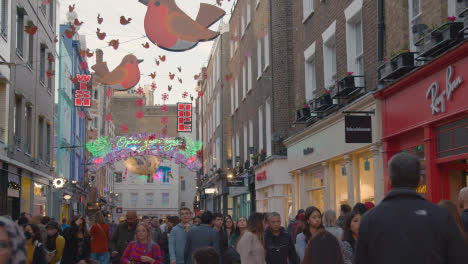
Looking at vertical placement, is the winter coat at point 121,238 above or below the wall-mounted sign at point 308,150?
below

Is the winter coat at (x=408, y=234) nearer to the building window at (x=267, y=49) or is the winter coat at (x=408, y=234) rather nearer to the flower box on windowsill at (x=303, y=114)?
the flower box on windowsill at (x=303, y=114)

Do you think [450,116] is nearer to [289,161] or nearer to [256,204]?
[289,161]

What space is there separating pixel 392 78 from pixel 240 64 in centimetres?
2174

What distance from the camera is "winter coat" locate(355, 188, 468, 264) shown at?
163 inches

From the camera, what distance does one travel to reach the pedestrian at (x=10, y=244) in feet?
11.9

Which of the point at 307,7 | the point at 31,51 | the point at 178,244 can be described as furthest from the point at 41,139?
the point at 178,244

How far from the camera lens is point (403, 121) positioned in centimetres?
1324

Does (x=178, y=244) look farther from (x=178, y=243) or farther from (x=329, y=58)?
(x=329, y=58)

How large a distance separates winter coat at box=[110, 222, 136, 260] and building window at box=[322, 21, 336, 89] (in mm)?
7113

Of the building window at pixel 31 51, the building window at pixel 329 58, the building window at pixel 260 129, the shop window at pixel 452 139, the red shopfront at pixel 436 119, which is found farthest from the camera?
the building window at pixel 260 129

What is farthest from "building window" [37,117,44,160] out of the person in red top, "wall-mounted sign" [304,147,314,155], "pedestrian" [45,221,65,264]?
"pedestrian" [45,221,65,264]

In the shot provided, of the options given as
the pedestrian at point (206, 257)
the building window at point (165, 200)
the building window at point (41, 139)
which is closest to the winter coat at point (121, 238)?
the pedestrian at point (206, 257)

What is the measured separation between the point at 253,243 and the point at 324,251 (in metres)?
4.83

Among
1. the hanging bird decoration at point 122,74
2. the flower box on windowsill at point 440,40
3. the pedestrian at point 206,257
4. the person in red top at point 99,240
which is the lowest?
the person in red top at point 99,240
